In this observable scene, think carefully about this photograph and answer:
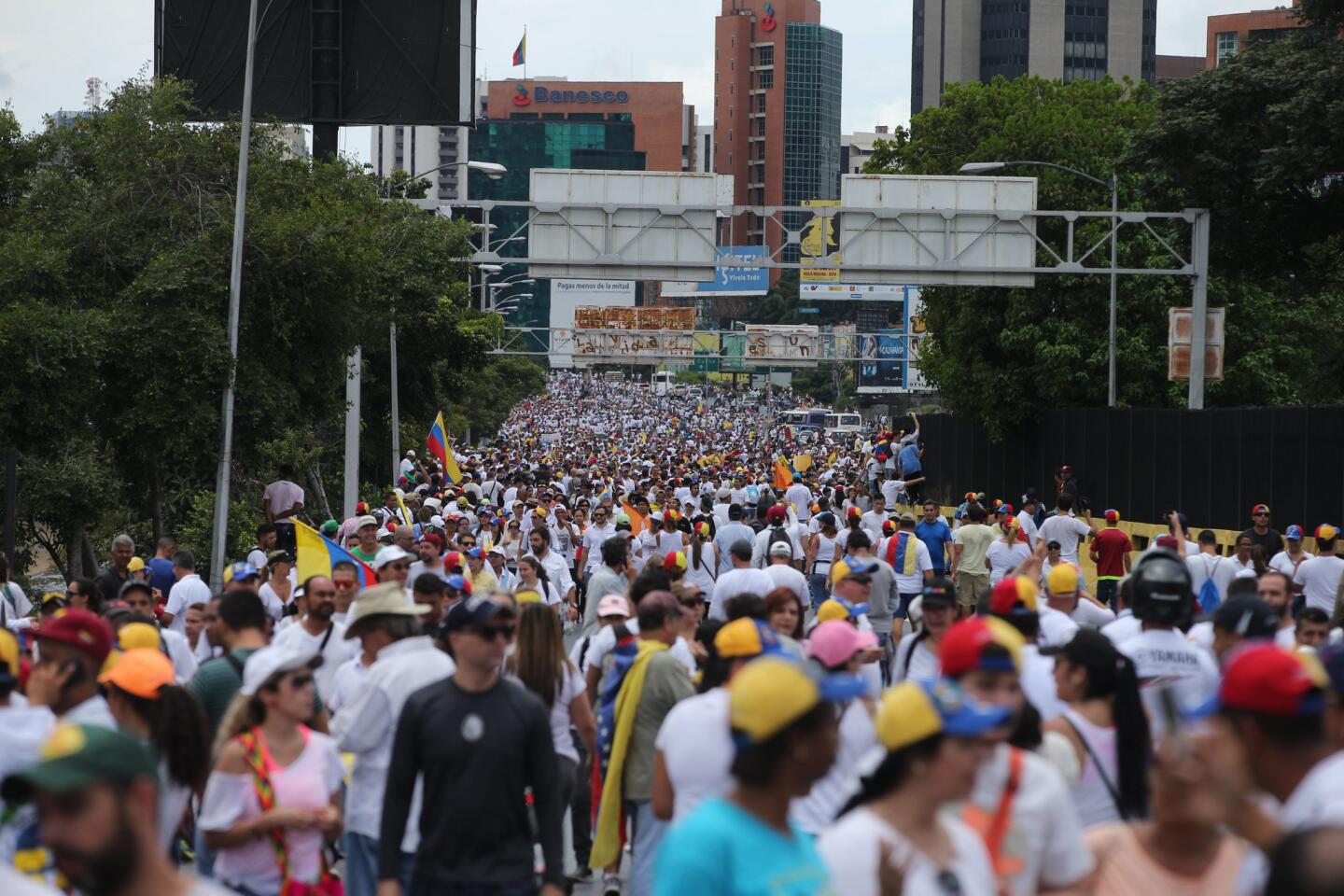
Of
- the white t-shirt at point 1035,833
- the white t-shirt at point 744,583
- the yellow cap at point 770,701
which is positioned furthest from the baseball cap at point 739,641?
the white t-shirt at point 744,583

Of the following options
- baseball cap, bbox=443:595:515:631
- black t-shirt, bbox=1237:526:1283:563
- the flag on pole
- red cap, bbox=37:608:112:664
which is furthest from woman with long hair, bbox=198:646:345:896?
the flag on pole

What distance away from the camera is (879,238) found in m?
32.2

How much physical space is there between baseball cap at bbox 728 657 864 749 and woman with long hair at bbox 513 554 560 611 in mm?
10495

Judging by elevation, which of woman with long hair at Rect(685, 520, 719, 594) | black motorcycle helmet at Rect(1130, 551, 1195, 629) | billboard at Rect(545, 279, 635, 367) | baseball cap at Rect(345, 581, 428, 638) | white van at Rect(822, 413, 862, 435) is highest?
billboard at Rect(545, 279, 635, 367)

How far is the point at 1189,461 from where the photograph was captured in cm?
3216

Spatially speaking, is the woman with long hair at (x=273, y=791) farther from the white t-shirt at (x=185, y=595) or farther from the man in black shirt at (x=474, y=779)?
the white t-shirt at (x=185, y=595)

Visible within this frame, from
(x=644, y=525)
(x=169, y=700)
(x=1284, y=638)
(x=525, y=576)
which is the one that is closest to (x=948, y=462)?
(x=644, y=525)

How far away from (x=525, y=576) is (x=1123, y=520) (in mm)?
21921

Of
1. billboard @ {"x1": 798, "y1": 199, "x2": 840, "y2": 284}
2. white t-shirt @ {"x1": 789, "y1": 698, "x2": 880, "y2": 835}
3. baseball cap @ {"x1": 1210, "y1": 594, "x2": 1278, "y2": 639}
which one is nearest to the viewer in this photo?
white t-shirt @ {"x1": 789, "y1": 698, "x2": 880, "y2": 835}

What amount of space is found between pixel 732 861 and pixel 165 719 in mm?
2831

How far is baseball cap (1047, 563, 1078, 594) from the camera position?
10.2 metres

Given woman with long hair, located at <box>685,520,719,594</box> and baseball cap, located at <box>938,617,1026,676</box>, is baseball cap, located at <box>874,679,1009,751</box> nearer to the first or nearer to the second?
baseball cap, located at <box>938,617,1026,676</box>

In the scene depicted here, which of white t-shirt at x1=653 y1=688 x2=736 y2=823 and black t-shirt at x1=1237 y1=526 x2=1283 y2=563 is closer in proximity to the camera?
white t-shirt at x1=653 y1=688 x2=736 y2=823

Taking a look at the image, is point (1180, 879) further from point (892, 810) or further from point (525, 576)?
point (525, 576)
